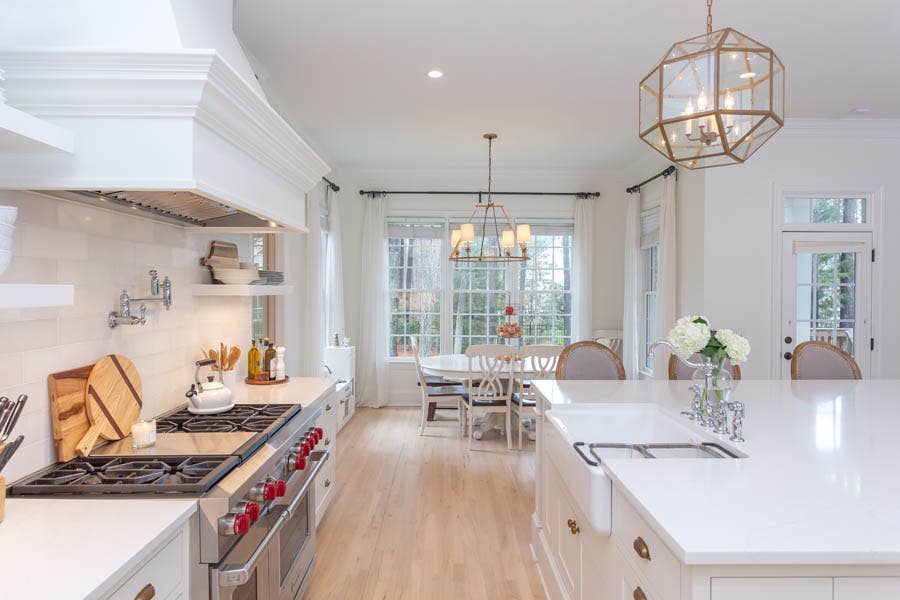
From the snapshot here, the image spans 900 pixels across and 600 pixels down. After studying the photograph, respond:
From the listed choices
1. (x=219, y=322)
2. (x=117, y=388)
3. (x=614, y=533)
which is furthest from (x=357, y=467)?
(x=614, y=533)

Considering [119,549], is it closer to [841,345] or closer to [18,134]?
[18,134]

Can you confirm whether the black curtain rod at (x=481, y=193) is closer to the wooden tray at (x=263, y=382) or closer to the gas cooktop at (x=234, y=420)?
the wooden tray at (x=263, y=382)

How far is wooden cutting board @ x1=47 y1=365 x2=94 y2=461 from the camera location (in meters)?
1.58

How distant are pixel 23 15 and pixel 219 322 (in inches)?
65.4

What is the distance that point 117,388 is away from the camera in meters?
1.85

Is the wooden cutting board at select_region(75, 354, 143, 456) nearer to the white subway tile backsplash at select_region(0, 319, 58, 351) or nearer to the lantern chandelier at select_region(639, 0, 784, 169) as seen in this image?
the white subway tile backsplash at select_region(0, 319, 58, 351)

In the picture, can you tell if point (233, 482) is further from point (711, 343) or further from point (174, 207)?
point (711, 343)

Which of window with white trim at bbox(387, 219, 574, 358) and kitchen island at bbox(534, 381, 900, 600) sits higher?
window with white trim at bbox(387, 219, 574, 358)

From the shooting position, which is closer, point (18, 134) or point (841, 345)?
point (18, 134)

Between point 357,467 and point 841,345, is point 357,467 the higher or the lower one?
the lower one

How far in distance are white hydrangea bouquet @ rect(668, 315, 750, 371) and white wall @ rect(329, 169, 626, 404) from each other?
4.59m

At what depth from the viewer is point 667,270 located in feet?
16.5

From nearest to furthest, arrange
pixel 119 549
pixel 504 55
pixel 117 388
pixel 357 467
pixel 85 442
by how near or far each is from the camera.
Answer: pixel 119 549 < pixel 85 442 < pixel 117 388 < pixel 504 55 < pixel 357 467

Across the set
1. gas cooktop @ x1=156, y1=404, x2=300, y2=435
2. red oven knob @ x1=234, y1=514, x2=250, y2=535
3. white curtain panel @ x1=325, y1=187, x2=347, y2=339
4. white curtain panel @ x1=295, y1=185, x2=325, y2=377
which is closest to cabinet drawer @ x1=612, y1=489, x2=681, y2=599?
red oven knob @ x1=234, y1=514, x2=250, y2=535
